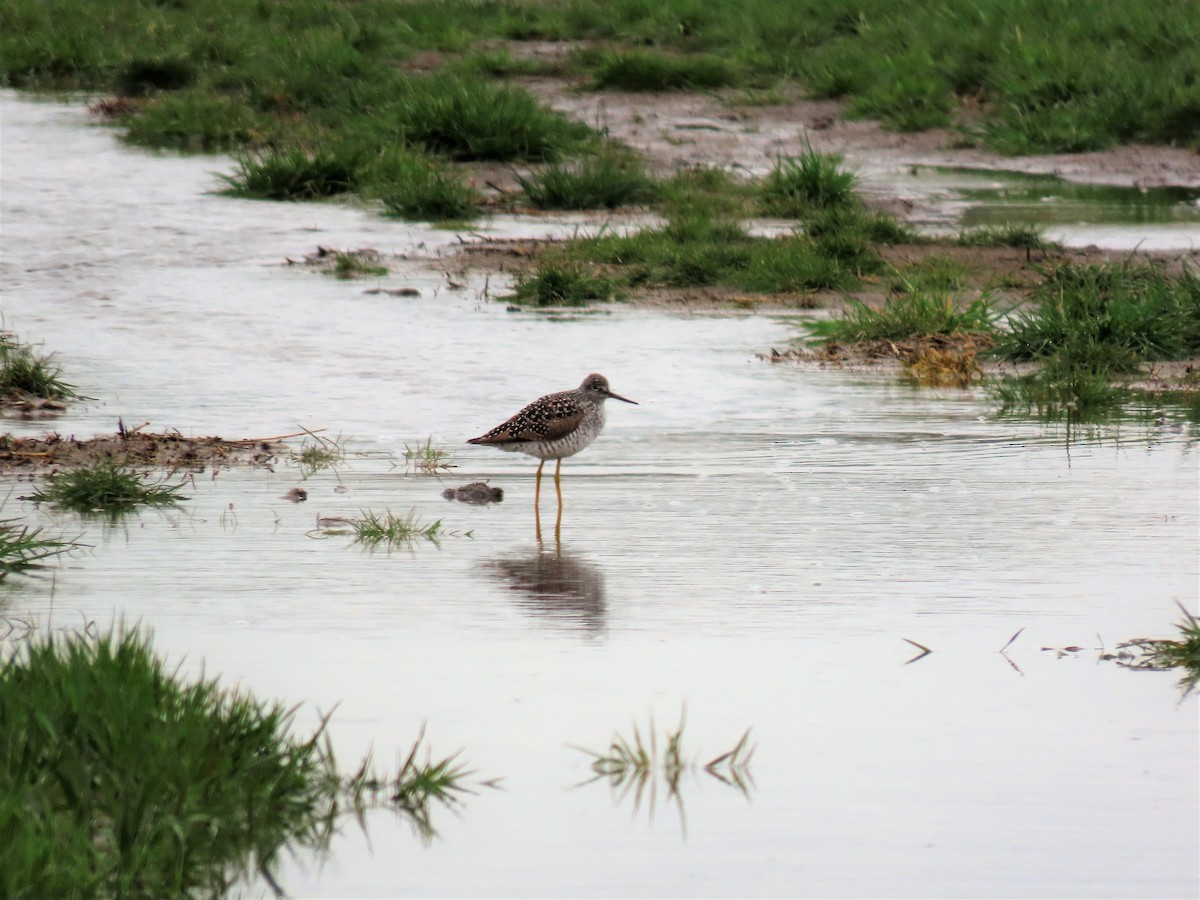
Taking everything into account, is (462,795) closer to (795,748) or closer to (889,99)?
(795,748)

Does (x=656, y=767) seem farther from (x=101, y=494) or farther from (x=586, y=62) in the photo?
(x=586, y=62)

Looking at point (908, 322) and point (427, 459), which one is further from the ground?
point (908, 322)

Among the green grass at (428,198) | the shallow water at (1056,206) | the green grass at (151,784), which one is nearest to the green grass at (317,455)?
the green grass at (151,784)

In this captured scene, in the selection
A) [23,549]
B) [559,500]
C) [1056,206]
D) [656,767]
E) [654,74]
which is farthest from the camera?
[654,74]

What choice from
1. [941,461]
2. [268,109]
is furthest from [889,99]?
[941,461]

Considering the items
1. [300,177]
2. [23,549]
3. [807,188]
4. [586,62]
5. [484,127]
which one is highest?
[586,62]

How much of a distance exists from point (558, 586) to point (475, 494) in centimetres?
165

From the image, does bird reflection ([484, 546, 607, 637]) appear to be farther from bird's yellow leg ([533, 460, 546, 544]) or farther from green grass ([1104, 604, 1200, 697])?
green grass ([1104, 604, 1200, 697])

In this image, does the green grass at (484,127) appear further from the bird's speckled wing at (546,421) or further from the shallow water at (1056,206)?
the bird's speckled wing at (546,421)

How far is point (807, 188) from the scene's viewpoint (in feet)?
60.6

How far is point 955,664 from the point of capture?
6430mm

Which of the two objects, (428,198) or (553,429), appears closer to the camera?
(553,429)

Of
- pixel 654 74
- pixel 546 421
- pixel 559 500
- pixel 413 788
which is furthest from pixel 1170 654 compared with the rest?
pixel 654 74

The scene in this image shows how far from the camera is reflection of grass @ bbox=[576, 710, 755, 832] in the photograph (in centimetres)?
542
